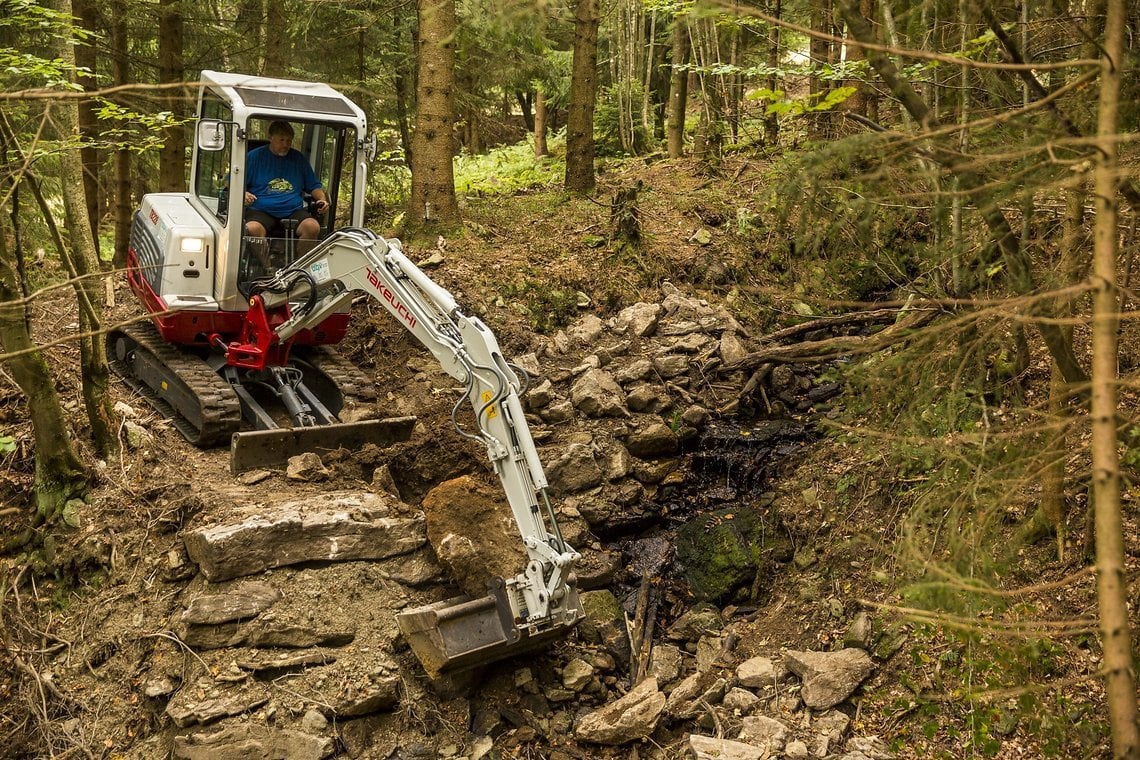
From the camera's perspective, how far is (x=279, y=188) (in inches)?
338

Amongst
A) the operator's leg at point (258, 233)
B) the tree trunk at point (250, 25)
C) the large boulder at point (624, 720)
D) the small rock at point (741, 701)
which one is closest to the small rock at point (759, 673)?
the small rock at point (741, 701)

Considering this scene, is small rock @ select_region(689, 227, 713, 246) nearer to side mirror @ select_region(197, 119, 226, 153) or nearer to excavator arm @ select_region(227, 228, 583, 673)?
excavator arm @ select_region(227, 228, 583, 673)

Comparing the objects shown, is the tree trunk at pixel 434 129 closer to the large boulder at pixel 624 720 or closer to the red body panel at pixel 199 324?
the red body panel at pixel 199 324

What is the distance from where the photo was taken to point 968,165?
388 centimetres

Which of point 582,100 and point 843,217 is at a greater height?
point 582,100

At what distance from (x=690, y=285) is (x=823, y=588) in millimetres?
5423

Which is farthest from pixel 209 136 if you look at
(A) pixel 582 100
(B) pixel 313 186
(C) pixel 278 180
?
(A) pixel 582 100

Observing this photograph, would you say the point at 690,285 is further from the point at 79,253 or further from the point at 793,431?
the point at 79,253

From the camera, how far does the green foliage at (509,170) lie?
16.2m

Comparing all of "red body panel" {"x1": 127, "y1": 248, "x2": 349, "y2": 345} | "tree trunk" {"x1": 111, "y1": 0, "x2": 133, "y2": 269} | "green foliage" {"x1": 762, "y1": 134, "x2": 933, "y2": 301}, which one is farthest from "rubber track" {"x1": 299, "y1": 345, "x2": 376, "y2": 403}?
"tree trunk" {"x1": 111, "y1": 0, "x2": 133, "y2": 269}

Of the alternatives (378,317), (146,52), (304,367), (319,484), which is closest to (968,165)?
(319,484)

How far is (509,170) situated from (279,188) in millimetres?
10936

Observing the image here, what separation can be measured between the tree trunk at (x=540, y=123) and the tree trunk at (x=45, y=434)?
14094 mm

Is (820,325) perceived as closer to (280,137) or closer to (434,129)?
(434,129)
